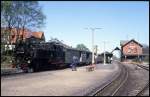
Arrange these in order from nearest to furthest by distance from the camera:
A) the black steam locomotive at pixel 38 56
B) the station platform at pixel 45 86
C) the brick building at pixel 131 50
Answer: the station platform at pixel 45 86, the black steam locomotive at pixel 38 56, the brick building at pixel 131 50

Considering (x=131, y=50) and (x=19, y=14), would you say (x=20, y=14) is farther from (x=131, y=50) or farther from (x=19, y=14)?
(x=131, y=50)

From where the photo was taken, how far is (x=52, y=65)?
54.2 meters

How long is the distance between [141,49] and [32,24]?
81.6 meters

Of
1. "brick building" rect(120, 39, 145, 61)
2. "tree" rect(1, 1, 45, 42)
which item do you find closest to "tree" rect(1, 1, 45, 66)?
"tree" rect(1, 1, 45, 42)

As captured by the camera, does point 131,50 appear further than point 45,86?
Yes

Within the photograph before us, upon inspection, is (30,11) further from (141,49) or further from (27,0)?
(141,49)

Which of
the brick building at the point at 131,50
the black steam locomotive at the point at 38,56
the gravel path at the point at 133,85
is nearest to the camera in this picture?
the gravel path at the point at 133,85

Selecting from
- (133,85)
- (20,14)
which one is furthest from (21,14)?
(133,85)

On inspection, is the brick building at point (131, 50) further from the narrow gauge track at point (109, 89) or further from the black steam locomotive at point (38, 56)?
the narrow gauge track at point (109, 89)

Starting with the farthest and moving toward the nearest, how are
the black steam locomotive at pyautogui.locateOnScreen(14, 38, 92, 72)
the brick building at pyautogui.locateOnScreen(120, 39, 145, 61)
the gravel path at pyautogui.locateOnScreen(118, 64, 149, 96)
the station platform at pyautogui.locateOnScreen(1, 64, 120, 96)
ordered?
the brick building at pyautogui.locateOnScreen(120, 39, 145, 61) < the black steam locomotive at pyautogui.locateOnScreen(14, 38, 92, 72) < the gravel path at pyautogui.locateOnScreen(118, 64, 149, 96) < the station platform at pyautogui.locateOnScreen(1, 64, 120, 96)

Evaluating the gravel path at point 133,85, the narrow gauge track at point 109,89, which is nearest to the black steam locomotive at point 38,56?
the gravel path at point 133,85

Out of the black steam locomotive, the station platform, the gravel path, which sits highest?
the black steam locomotive

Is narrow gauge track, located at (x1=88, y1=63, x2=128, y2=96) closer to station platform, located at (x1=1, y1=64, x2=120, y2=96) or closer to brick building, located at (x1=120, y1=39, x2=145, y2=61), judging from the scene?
station platform, located at (x1=1, y1=64, x2=120, y2=96)

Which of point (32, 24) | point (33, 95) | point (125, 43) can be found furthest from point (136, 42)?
point (33, 95)
